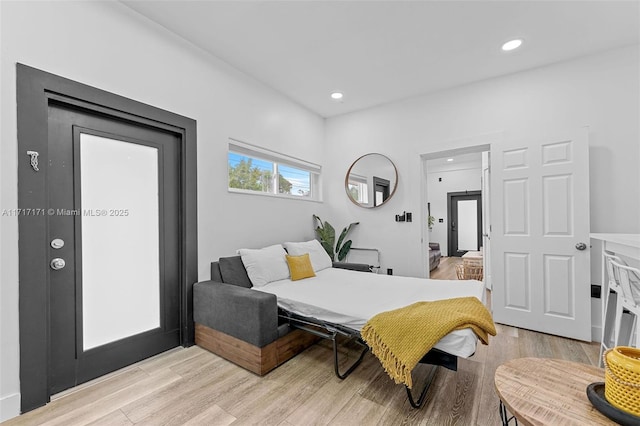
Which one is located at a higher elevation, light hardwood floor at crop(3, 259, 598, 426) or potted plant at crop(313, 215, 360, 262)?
potted plant at crop(313, 215, 360, 262)

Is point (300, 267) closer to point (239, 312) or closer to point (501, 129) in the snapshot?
point (239, 312)

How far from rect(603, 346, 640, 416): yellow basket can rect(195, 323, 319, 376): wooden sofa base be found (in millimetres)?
1858

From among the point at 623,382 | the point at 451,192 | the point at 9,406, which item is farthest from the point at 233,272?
the point at 451,192

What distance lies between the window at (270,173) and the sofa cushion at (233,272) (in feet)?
2.55

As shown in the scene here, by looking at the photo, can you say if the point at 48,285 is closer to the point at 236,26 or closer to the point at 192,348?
the point at 192,348

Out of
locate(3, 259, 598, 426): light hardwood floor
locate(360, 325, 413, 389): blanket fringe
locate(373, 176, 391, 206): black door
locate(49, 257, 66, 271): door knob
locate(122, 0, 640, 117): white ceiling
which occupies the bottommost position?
locate(3, 259, 598, 426): light hardwood floor

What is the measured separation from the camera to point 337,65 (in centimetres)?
301

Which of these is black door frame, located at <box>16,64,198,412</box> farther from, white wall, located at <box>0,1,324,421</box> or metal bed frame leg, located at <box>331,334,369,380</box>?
metal bed frame leg, located at <box>331,334,369,380</box>

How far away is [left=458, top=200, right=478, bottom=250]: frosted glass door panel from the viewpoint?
8016 millimetres

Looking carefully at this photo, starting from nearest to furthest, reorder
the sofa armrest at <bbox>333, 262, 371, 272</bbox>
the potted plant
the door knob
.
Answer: the door knob, the sofa armrest at <bbox>333, 262, 371, 272</bbox>, the potted plant

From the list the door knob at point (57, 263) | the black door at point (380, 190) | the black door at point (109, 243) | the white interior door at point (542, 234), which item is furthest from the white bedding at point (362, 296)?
the door knob at point (57, 263)

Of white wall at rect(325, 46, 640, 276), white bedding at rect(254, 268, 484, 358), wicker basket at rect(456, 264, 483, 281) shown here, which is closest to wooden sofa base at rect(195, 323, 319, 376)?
white bedding at rect(254, 268, 484, 358)

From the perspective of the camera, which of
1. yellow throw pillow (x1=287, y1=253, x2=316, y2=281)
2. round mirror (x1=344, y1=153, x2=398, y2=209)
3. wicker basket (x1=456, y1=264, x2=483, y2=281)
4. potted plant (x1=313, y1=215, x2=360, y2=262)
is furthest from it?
wicker basket (x1=456, y1=264, x2=483, y2=281)

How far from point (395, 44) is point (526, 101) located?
1.67 metres
